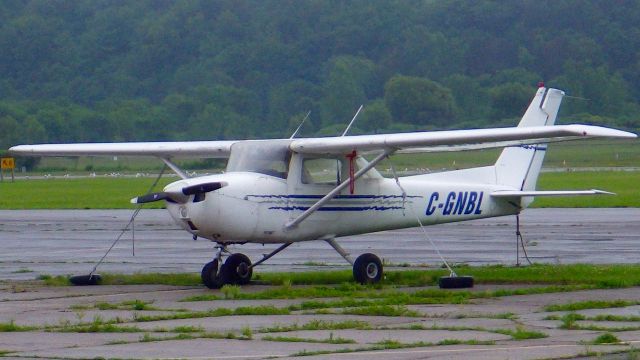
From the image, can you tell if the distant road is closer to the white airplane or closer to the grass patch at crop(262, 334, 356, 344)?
the white airplane

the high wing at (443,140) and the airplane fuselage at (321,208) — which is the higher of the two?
the high wing at (443,140)

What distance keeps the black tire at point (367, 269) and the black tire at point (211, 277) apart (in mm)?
1678

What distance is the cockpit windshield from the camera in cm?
1633

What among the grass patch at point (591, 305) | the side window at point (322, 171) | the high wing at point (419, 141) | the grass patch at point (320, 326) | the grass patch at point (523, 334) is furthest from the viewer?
the side window at point (322, 171)

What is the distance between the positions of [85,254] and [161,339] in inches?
442

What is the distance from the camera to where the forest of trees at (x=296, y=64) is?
80312 millimetres

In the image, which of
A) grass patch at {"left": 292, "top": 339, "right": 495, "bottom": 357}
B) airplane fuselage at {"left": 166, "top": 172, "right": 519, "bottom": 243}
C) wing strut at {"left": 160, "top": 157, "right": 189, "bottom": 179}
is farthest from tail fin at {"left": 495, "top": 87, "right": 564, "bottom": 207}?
grass patch at {"left": 292, "top": 339, "right": 495, "bottom": 357}

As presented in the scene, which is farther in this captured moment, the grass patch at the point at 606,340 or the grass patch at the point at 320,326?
the grass patch at the point at 320,326

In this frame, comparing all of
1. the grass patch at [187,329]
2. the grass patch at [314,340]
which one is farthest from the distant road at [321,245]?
the grass patch at [314,340]

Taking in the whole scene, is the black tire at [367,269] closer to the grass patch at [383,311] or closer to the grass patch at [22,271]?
the grass patch at [383,311]

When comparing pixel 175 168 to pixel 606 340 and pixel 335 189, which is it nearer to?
pixel 335 189

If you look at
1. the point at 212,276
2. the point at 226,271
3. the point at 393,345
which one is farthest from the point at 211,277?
the point at 393,345

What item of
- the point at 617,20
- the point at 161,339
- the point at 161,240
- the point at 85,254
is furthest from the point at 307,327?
the point at 617,20

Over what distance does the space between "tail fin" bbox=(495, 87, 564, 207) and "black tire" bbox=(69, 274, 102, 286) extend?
5771mm
